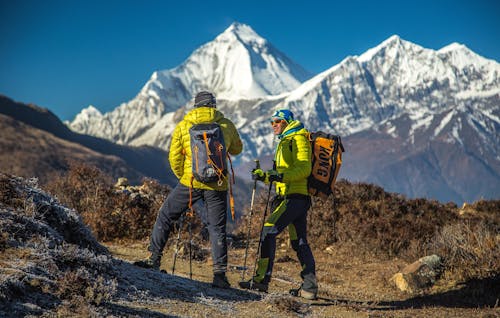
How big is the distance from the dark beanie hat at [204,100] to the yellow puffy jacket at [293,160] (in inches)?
41.9

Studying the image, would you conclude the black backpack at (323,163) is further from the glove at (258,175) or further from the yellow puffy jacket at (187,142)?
the yellow puffy jacket at (187,142)

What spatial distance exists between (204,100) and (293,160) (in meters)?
1.42

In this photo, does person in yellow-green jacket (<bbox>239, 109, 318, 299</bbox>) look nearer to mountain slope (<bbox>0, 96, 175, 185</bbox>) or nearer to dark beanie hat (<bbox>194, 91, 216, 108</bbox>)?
dark beanie hat (<bbox>194, 91, 216, 108</bbox>)

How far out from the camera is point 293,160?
24.2 feet

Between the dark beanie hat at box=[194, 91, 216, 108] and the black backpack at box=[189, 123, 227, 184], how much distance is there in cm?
41

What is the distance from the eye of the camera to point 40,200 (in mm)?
6215

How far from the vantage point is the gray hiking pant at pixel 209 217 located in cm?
697

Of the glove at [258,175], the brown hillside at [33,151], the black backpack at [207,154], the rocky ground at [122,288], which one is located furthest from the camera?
the brown hillside at [33,151]

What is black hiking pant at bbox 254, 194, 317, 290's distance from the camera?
734 cm

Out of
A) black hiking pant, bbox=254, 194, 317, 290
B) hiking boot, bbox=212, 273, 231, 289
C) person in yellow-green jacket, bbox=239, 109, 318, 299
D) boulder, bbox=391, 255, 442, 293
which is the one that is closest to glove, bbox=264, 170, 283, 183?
person in yellow-green jacket, bbox=239, 109, 318, 299

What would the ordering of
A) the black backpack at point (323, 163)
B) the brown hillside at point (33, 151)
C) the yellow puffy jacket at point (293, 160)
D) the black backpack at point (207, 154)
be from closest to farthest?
the black backpack at point (207, 154)
the yellow puffy jacket at point (293, 160)
the black backpack at point (323, 163)
the brown hillside at point (33, 151)

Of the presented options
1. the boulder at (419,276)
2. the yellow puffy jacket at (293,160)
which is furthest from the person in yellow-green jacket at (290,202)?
the boulder at (419,276)

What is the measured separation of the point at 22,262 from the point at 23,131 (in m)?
156

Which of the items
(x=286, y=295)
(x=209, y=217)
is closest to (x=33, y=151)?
(x=209, y=217)
